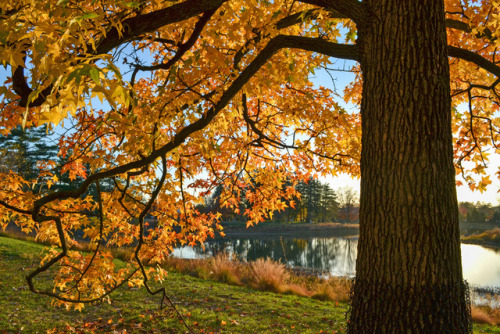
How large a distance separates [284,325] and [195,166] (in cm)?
344

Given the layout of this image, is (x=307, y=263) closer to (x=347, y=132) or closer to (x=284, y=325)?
(x=284, y=325)

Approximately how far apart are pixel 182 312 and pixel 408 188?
→ 5.55 m

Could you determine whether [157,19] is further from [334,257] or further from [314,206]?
[314,206]

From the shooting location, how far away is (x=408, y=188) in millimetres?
2326

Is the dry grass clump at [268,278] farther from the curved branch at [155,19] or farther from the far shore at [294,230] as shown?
the far shore at [294,230]

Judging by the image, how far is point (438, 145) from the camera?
93.7 inches

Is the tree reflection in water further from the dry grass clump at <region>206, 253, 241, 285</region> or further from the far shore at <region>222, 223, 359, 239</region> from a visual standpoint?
the far shore at <region>222, 223, 359, 239</region>

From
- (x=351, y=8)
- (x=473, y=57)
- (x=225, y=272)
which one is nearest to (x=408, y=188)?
(x=351, y=8)

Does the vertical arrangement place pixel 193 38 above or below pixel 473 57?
above

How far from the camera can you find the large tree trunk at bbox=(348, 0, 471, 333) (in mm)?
2258

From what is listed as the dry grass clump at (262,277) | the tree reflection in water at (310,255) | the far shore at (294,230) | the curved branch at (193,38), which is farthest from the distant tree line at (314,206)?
the curved branch at (193,38)

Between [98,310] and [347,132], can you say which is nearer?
[347,132]

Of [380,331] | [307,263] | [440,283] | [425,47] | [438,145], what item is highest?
[425,47]

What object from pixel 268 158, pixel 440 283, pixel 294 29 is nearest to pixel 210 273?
pixel 268 158
